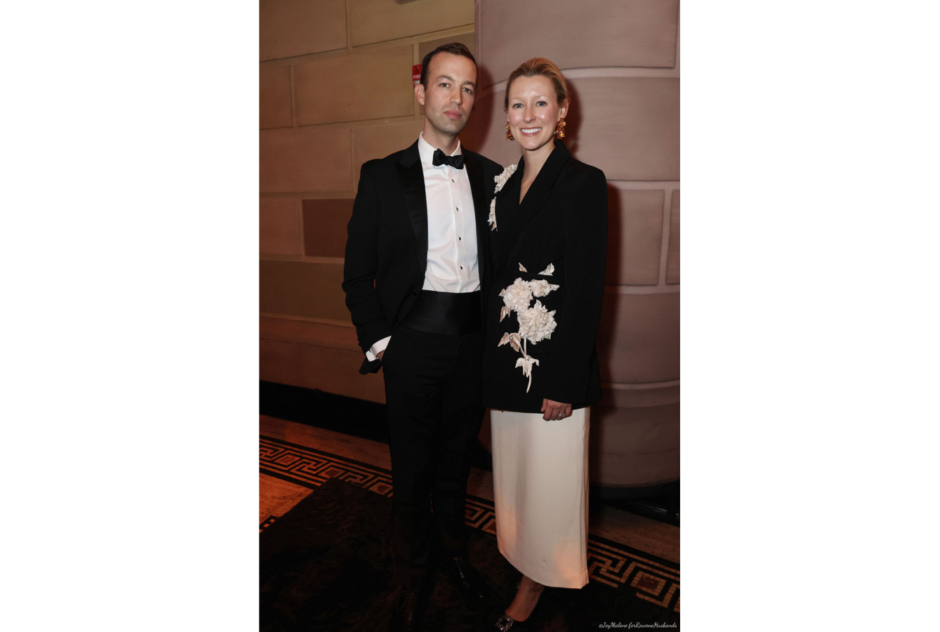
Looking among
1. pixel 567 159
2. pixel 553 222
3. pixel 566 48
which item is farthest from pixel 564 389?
pixel 566 48

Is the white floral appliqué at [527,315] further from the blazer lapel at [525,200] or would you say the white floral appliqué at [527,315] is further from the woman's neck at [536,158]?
the woman's neck at [536,158]

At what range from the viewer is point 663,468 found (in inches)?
86.8

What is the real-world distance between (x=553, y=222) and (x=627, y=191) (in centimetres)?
78

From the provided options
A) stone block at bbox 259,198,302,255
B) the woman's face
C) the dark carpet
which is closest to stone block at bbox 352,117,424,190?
stone block at bbox 259,198,302,255

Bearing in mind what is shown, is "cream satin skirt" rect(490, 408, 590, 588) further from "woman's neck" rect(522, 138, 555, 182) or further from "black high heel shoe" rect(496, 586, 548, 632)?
"woman's neck" rect(522, 138, 555, 182)

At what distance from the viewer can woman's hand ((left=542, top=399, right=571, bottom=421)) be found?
1345mm

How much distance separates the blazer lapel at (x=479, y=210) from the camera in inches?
59.3

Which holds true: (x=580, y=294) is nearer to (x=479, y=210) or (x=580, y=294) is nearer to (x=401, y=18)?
(x=479, y=210)

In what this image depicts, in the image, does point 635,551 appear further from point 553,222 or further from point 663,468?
point 553,222

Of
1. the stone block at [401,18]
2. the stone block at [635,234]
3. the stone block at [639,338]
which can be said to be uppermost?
the stone block at [401,18]

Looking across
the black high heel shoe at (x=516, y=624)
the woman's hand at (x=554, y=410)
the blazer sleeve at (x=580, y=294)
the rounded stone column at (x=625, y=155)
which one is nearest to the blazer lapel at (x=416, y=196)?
the blazer sleeve at (x=580, y=294)

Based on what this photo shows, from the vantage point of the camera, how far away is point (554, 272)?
134 centimetres

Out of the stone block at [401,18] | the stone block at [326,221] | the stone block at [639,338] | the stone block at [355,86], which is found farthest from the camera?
the stone block at [326,221]

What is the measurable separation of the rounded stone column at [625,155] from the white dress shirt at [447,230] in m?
0.67
